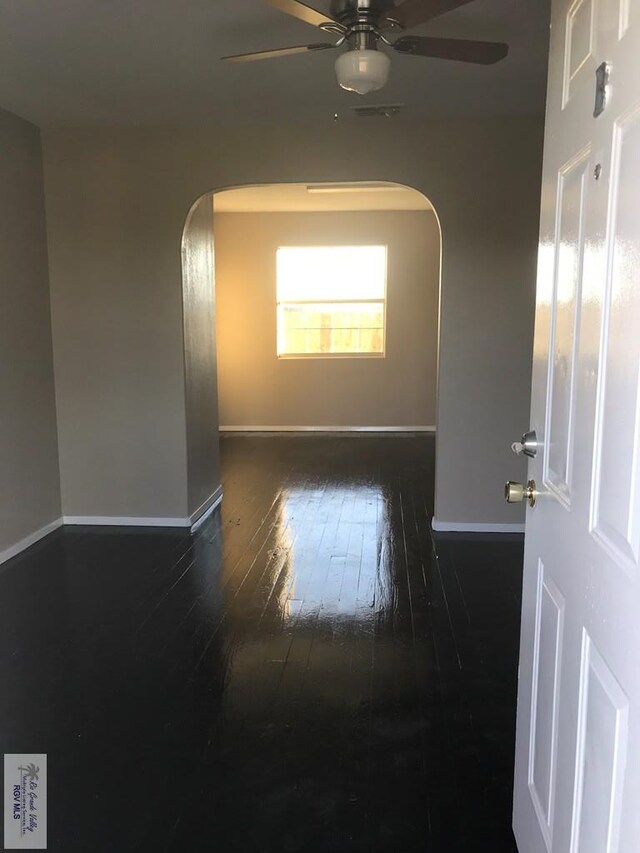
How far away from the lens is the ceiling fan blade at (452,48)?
2.27 metres

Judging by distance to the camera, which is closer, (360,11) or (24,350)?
(360,11)

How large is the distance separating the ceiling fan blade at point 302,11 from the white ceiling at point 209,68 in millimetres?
432

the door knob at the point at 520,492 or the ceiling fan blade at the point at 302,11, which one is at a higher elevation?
the ceiling fan blade at the point at 302,11

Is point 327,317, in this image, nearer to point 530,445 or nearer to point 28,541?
point 28,541

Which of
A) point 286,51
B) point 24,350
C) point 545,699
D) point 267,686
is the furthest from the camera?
point 24,350

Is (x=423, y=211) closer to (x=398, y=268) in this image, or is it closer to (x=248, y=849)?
(x=398, y=268)

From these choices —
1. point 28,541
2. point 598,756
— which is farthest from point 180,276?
point 598,756

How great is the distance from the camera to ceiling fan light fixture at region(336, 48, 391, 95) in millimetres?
2230

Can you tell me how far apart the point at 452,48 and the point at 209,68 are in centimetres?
132

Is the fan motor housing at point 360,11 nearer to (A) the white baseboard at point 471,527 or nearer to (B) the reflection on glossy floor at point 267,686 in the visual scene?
(B) the reflection on glossy floor at point 267,686

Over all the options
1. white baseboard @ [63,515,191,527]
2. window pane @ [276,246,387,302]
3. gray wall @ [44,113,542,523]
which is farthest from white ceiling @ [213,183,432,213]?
white baseboard @ [63,515,191,527]

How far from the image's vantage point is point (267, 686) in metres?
2.47

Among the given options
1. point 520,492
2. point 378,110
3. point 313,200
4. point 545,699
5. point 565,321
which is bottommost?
point 545,699

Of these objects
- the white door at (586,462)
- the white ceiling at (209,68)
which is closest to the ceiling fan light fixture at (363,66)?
the white ceiling at (209,68)
